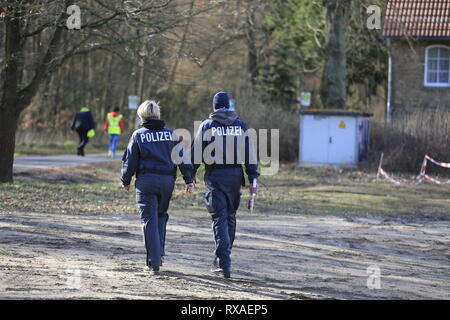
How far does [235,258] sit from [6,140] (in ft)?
33.7

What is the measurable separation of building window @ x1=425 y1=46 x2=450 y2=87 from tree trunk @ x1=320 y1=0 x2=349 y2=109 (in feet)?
21.6

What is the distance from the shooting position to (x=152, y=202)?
10.3 metres

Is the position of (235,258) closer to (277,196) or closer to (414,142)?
(277,196)

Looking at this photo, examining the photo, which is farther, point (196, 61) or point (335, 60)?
point (335, 60)

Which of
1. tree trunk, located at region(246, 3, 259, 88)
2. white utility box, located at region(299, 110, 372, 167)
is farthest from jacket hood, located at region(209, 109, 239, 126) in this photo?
tree trunk, located at region(246, 3, 259, 88)

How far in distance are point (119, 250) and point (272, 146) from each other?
758 inches

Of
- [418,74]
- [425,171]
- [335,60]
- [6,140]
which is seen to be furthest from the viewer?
[418,74]

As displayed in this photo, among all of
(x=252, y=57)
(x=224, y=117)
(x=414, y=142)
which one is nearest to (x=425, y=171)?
(x=414, y=142)

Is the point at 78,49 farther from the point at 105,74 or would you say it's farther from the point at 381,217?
the point at 105,74

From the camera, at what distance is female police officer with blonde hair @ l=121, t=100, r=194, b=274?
33.7ft

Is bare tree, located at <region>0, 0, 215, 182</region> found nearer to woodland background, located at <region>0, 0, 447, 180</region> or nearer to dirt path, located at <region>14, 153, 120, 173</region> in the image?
woodland background, located at <region>0, 0, 447, 180</region>

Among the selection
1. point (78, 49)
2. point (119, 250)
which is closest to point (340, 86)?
point (78, 49)

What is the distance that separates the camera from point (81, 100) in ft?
154
